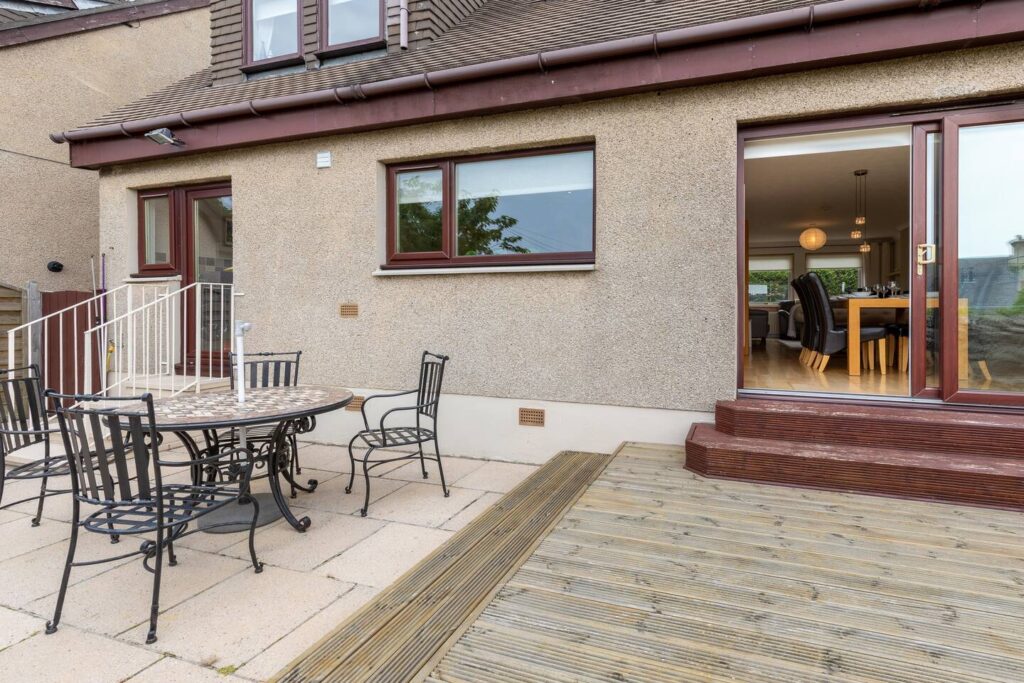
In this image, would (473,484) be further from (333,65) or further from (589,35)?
(333,65)

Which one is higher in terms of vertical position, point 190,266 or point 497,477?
point 190,266

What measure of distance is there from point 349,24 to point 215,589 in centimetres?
569

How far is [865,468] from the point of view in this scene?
2.98m

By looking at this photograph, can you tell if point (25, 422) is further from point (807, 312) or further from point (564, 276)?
point (807, 312)

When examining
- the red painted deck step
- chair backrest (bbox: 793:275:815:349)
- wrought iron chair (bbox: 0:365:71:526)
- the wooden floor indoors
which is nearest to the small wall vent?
the red painted deck step

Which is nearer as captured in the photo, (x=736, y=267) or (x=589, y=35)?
(x=736, y=267)

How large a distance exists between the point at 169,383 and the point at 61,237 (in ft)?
12.8

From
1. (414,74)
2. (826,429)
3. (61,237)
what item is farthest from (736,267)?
(61,237)

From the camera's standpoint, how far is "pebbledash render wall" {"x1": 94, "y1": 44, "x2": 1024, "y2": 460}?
12.2 feet

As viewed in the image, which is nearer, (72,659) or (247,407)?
(72,659)

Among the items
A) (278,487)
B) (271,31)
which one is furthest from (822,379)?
(271,31)

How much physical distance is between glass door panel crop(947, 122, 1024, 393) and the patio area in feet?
10.4

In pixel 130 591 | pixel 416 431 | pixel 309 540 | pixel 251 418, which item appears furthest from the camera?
pixel 416 431

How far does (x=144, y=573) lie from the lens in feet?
8.40
